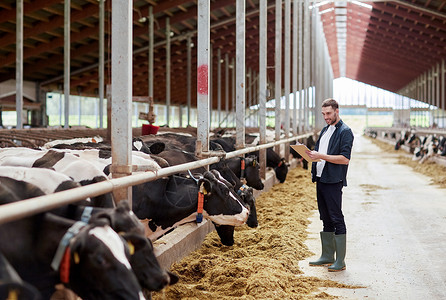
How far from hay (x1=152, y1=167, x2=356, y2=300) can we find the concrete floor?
19 centimetres

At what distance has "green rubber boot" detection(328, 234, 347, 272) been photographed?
17.2ft

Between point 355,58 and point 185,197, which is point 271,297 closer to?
point 185,197

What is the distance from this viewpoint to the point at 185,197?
5.17 metres

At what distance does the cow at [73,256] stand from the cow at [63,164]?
3.07 ft

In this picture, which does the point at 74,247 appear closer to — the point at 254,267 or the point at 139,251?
the point at 139,251

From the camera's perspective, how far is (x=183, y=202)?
5160 millimetres

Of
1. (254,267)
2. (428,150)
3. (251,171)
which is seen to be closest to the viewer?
(254,267)

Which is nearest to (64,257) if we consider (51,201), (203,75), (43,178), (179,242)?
(51,201)

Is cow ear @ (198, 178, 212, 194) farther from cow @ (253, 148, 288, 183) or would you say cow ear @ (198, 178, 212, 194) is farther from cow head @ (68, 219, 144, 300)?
cow @ (253, 148, 288, 183)

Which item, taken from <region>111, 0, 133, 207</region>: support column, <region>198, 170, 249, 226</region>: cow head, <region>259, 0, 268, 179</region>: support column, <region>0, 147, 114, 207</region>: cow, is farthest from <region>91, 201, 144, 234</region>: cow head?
<region>259, 0, 268, 179</region>: support column

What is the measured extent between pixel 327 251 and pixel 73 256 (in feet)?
11.9

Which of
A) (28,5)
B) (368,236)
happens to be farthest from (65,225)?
(28,5)

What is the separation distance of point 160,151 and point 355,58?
50.2m

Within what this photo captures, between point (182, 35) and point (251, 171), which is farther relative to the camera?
point (182, 35)
